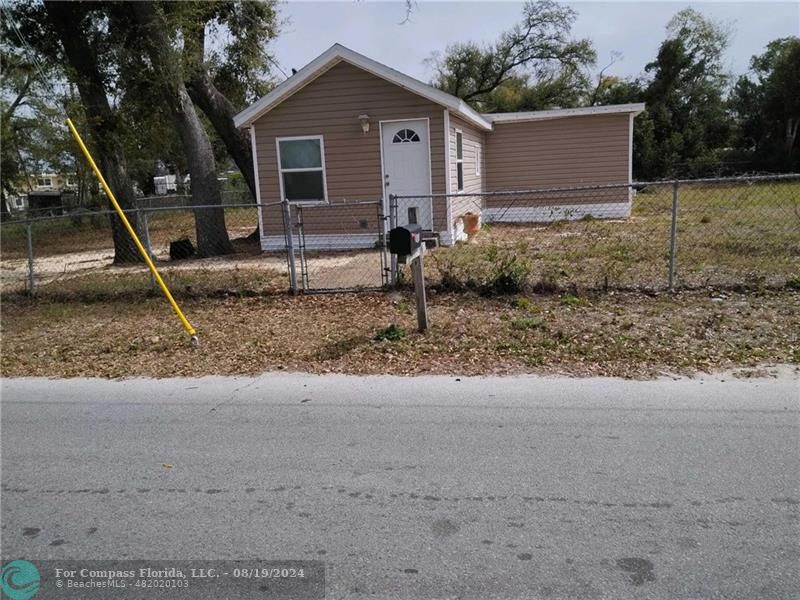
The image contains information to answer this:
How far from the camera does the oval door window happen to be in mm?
12344

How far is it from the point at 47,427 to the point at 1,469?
73cm

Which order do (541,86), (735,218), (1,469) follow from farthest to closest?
(541,86) → (735,218) → (1,469)

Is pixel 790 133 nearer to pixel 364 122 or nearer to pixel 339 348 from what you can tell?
pixel 364 122

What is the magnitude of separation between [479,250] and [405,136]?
10.0ft

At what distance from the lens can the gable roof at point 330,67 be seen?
11711 mm

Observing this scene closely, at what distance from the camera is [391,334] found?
646 cm

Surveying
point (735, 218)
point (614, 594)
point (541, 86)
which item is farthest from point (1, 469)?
point (541, 86)

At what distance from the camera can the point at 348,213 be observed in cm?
1287

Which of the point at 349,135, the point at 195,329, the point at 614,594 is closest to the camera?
the point at 614,594

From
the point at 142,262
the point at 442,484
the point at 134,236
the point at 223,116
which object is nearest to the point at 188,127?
the point at 223,116

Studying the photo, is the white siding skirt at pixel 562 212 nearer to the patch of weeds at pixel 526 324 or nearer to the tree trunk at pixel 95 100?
the tree trunk at pixel 95 100

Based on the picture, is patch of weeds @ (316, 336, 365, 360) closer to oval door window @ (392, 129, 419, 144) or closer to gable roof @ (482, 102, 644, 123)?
oval door window @ (392, 129, 419, 144)

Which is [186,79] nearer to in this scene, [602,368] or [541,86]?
[602,368]

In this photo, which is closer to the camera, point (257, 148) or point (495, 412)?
point (495, 412)
